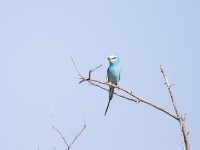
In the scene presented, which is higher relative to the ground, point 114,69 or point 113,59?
point 113,59

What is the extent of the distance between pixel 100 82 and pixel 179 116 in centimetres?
107

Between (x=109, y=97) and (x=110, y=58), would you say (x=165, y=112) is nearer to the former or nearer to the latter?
(x=109, y=97)

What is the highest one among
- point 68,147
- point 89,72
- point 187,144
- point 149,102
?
point 89,72

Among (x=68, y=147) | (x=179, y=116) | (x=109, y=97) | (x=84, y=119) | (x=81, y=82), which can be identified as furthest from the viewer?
(x=109, y=97)

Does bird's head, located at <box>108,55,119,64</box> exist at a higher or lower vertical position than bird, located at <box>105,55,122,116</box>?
higher

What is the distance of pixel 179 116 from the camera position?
9.07ft

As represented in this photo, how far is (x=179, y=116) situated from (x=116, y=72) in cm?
652

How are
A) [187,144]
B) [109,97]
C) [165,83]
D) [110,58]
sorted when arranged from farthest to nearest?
[110,58] → [109,97] → [165,83] → [187,144]

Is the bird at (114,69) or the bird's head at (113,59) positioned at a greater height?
the bird's head at (113,59)

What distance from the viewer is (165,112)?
9.37 feet

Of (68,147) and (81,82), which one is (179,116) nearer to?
(81,82)

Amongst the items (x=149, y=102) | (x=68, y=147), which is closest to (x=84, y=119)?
(x=68, y=147)

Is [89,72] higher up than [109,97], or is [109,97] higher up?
[89,72]

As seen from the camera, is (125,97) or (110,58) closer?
(125,97)
